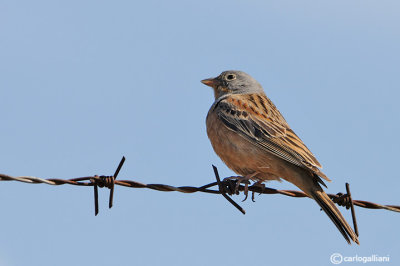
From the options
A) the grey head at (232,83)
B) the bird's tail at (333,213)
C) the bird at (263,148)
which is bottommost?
the bird's tail at (333,213)

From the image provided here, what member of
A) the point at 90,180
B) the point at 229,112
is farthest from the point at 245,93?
the point at 90,180

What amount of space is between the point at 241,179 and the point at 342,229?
1.53m

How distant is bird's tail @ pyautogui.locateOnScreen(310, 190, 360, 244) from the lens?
652 cm

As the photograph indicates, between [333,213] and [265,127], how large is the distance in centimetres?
199

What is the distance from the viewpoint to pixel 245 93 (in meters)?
9.98

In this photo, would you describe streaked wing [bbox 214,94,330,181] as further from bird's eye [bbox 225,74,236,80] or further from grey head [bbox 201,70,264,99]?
bird's eye [bbox 225,74,236,80]

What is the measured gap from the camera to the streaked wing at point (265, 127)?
758 cm

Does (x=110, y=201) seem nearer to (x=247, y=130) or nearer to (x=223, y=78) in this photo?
(x=247, y=130)

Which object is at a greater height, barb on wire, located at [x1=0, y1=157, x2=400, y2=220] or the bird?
the bird

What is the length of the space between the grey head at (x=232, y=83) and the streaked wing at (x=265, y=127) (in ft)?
1.82

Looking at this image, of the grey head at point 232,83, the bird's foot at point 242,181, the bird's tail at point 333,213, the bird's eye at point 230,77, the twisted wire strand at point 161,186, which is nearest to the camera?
the twisted wire strand at point 161,186

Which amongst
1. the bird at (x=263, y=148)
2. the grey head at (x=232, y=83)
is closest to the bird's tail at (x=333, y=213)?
the bird at (x=263, y=148)

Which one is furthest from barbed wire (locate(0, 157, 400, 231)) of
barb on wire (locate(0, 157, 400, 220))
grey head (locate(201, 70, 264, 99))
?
grey head (locate(201, 70, 264, 99))

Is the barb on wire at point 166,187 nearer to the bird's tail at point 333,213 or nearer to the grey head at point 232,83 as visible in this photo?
the bird's tail at point 333,213
